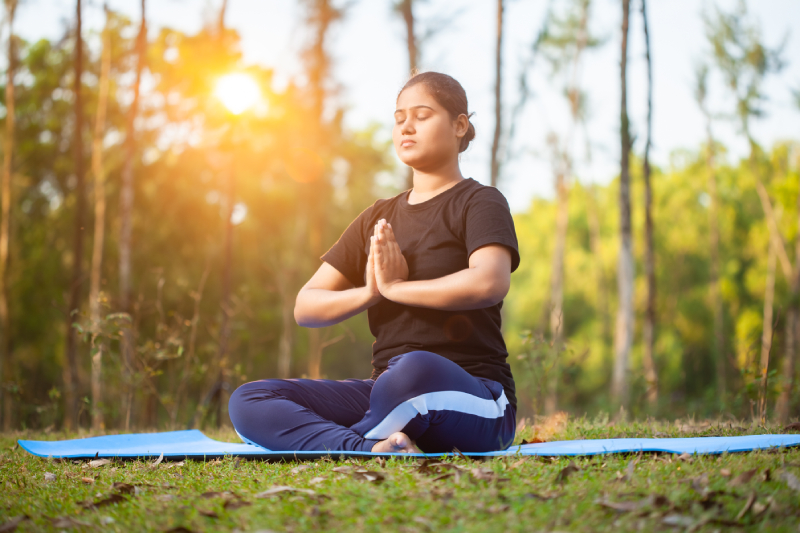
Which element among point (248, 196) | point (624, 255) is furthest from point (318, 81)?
point (624, 255)

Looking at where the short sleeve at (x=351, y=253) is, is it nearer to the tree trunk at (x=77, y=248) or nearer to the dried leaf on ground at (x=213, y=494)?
the dried leaf on ground at (x=213, y=494)

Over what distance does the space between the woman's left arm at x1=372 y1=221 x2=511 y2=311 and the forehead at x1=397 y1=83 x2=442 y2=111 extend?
0.60 m

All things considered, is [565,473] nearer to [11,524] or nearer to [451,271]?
[451,271]

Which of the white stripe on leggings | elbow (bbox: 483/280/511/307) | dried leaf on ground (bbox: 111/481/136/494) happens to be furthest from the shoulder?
dried leaf on ground (bbox: 111/481/136/494)

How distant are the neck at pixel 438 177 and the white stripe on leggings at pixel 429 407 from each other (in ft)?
3.25

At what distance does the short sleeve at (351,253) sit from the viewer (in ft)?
9.86

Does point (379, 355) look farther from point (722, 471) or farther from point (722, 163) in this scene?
point (722, 163)

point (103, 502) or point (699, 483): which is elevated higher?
point (699, 483)

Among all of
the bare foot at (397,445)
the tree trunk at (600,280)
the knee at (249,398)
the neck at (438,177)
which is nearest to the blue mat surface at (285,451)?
the bare foot at (397,445)

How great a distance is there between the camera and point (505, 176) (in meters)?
14.9

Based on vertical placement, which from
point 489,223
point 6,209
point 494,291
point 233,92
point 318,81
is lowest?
point 494,291

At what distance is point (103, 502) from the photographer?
75.9 inches

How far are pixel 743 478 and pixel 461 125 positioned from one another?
1.80m

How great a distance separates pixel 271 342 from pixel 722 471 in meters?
18.4
